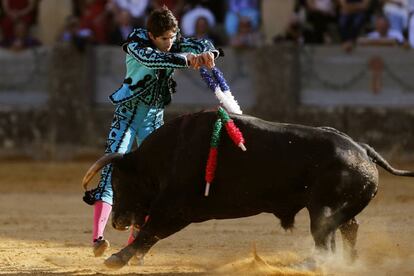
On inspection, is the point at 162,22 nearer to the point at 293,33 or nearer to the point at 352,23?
the point at 293,33

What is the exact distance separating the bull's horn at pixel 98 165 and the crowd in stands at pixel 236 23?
6777 mm

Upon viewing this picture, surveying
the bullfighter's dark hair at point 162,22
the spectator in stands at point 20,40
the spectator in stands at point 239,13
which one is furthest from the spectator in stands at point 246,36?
the bullfighter's dark hair at point 162,22

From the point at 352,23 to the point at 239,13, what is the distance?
144 centimetres

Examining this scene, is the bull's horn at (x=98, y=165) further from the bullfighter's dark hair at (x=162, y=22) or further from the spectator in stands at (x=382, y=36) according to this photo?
the spectator in stands at (x=382, y=36)

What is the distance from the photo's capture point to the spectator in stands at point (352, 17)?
526 inches

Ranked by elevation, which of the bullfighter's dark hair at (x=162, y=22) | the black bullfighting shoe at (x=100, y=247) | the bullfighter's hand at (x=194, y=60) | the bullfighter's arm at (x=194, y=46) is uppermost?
the bullfighter's dark hair at (x=162, y=22)

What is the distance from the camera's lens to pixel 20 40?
13984 millimetres

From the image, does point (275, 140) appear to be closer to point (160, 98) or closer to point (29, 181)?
point (160, 98)

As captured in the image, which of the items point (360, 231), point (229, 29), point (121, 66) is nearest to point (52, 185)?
point (121, 66)

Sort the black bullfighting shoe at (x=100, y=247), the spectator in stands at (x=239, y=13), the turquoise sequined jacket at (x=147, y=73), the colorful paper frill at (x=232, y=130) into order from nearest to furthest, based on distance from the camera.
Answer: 1. the colorful paper frill at (x=232, y=130)
2. the turquoise sequined jacket at (x=147, y=73)
3. the black bullfighting shoe at (x=100, y=247)
4. the spectator in stands at (x=239, y=13)

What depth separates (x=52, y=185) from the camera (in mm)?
11898

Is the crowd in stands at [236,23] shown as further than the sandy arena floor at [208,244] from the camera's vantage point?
Yes

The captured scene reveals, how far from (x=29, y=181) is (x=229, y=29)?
3316mm

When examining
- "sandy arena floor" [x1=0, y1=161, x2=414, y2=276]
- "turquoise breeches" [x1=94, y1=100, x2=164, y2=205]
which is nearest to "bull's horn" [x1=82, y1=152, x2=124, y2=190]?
"turquoise breeches" [x1=94, y1=100, x2=164, y2=205]
